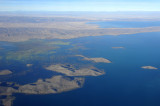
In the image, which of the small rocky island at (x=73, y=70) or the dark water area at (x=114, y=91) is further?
the small rocky island at (x=73, y=70)

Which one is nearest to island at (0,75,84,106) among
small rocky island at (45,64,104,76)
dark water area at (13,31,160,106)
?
dark water area at (13,31,160,106)

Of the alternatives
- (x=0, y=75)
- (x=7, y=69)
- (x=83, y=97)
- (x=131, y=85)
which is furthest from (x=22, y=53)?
(x=131, y=85)

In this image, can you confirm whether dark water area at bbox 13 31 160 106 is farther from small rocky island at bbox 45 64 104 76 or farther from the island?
small rocky island at bbox 45 64 104 76

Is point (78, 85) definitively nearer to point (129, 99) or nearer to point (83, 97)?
point (83, 97)

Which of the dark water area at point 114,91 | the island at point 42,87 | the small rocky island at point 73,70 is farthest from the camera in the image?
the small rocky island at point 73,70

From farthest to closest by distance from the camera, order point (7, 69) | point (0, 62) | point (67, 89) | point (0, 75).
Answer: point (0, 62) < point (7, 69) < point (0, 75) < point (67, 89)

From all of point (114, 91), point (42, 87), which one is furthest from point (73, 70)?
point (114, 91)

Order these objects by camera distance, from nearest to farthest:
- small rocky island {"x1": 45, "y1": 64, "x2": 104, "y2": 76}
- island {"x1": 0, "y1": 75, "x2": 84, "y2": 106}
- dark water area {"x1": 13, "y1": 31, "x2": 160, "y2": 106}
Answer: dark water area {"x1": 13, "y1": 31, "x2": 160, "y2": 106} < island {"x1": 0, "y1": 75, "x2": 84, "y2": 106} < small rocky island {"x1": 45, "y1": 64, "x2": 104, "y2": 76}

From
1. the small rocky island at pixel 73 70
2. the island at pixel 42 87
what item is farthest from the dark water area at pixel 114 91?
the small rocky island at pixel 73 70

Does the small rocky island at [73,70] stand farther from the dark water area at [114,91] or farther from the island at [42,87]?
the island at [42,87]

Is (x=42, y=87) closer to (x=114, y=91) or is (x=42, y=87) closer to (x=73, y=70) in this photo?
(x=73, y=70)

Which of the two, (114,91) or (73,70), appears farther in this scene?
(73,70)
